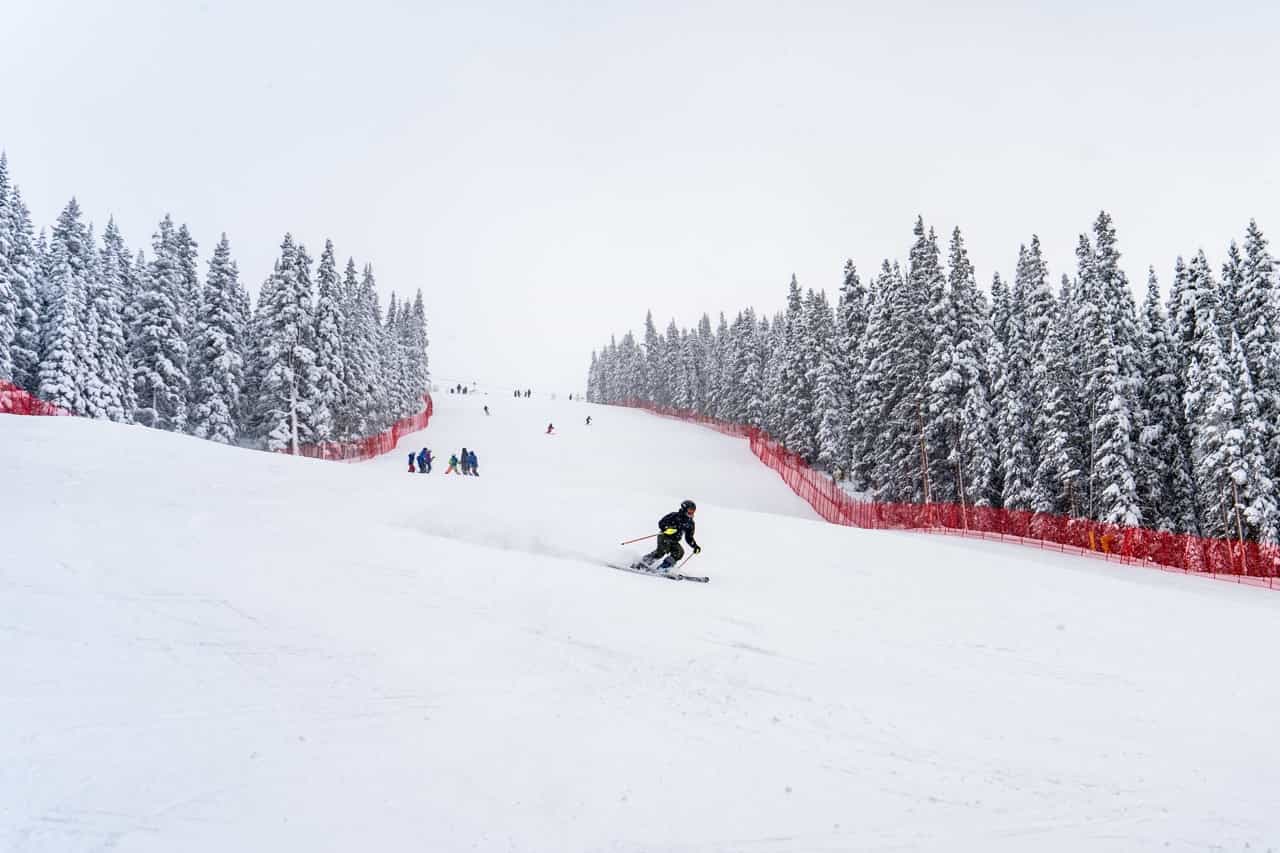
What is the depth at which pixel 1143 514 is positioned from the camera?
99.4 feet

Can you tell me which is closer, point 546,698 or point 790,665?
point 546,698

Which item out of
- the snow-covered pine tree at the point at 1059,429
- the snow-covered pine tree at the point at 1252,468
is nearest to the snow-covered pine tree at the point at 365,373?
the snow-covered pine tree at the point at 1059,429

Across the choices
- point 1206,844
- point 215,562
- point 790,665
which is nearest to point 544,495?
point 215,562

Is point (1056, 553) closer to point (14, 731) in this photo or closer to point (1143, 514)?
point (1143, 514)

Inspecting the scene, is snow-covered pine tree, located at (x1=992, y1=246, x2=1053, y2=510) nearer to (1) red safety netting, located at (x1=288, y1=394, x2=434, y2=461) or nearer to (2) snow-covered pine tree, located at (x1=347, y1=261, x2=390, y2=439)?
(1) red safety netting, located at (x1=288, y1=394, x2=434, y2=461)

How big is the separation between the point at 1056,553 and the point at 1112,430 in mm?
7432

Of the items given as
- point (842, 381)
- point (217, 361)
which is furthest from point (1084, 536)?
point (217, 361)

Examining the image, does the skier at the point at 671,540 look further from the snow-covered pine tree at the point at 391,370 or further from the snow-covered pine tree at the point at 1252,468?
the snow-covered pine tree at the point at 391,370

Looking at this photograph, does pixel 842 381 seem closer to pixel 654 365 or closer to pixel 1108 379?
pixel 1108 379

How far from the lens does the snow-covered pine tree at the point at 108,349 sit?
115 feet

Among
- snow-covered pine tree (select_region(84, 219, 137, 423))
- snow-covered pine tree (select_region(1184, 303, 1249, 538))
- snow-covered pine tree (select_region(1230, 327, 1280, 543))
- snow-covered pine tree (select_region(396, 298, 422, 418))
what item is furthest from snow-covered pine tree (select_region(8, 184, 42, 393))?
snow-covered pine tree (select_region(1230, 327, 1280, 543))

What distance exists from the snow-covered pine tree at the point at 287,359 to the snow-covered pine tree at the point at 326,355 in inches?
23.1

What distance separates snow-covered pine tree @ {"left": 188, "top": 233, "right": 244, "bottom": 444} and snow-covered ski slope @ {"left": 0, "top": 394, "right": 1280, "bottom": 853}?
89.4 feet

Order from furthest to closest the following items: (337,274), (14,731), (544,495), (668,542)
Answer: (337,274), (544,495), (668,542), (14,731)
